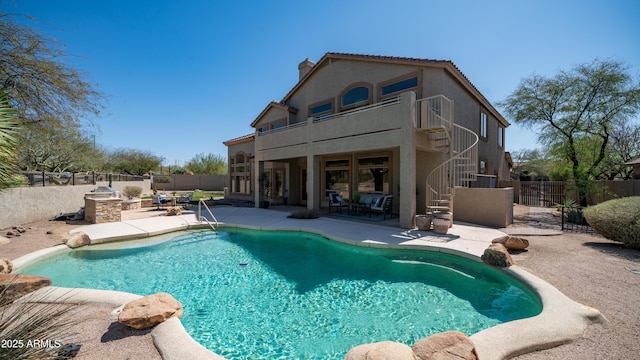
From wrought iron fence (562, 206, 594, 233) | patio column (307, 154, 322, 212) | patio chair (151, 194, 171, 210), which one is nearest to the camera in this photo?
wrought iron fence (562, 206, 594, 233)

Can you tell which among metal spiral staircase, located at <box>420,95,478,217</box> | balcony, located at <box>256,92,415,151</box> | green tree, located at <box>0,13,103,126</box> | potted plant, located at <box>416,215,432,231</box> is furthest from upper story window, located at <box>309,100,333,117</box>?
green tree, located at <box>0,13,103,126</box>

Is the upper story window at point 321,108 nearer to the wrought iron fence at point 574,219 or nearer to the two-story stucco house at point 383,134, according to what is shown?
the two-story stucco house at point 383,134

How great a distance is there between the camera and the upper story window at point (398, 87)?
11617 millimetres

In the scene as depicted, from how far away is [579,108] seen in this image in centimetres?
1402

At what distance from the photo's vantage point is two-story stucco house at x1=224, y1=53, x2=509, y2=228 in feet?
31.8

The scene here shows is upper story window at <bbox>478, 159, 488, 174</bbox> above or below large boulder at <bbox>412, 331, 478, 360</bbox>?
above

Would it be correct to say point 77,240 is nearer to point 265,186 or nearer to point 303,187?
point 265,186

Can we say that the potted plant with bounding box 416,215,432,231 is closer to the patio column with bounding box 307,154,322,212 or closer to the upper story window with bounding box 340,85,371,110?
the patio column with bounding box 307,154,322,212

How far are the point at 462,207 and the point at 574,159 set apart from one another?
994 cm

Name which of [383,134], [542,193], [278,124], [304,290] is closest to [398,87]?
[383,134]

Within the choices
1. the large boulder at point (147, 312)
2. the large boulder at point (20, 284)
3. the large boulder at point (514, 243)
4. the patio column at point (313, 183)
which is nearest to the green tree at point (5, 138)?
the large boulder at point (20, 284)

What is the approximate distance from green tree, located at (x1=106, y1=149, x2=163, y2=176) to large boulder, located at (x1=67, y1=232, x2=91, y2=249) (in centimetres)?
3508

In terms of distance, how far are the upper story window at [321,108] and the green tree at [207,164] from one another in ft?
93.7

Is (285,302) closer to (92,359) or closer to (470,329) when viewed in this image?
(92,359)
